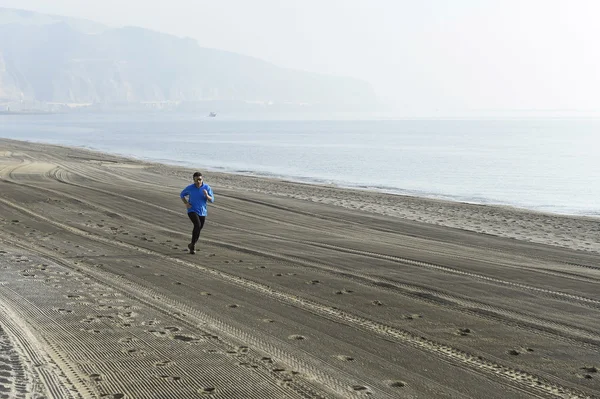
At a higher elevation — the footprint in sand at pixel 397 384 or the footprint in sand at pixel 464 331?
the footprint in sand at pixel 464 331

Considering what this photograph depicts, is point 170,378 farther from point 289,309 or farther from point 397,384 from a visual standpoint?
point 289,309

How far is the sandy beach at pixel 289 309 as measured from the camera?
6.92 metres

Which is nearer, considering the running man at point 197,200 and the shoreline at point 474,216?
the running man at point 197,200

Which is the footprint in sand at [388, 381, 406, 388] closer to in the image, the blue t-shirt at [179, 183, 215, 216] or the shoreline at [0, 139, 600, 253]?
the blue t-shirt at [179, 183, 215, 216]

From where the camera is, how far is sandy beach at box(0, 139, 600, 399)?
692 cm

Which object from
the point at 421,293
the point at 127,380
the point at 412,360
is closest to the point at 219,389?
the point at 127,380

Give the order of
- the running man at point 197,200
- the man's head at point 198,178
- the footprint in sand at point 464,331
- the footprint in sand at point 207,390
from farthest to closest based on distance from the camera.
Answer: the running man at point 197,200 → the man's head at point 198,178 → the footprint in sand at point 464,331 → the footprint in sand at point 207,390

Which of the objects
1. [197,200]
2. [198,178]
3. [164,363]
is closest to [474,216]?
[197,200]


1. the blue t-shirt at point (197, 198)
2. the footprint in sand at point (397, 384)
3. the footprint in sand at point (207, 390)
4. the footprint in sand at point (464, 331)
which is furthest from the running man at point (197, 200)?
the footprint in sand at point (397, 384)

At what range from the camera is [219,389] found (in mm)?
6590

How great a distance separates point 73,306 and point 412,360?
4.55 meters

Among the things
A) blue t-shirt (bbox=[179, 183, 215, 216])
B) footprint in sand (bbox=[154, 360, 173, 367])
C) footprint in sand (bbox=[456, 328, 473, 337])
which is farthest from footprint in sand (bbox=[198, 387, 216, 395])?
blue t-shirt (bbox=[179, 183, 215, 216])

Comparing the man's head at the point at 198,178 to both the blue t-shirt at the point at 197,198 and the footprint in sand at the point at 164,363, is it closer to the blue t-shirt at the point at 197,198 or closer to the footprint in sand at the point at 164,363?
the blue t-shirt at the point at 197,198

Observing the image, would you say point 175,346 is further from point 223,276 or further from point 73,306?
point 223,276
